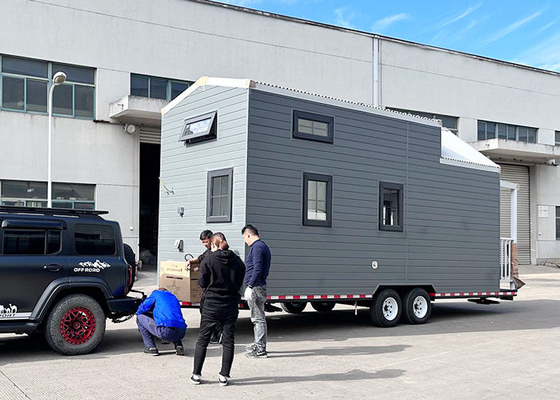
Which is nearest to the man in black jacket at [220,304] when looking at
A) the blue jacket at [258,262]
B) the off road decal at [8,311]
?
the blue jacket at [258,262]

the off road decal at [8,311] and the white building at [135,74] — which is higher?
the white building at [135,74]

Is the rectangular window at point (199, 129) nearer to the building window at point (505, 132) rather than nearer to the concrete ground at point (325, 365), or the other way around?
the concrete ground at point (325, 365)

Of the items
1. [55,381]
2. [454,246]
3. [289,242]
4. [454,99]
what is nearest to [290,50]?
[454,99]

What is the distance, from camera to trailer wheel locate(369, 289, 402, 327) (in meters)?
12.0

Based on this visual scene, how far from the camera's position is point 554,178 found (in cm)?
3538

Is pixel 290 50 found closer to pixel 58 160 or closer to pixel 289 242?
pixel 58 160

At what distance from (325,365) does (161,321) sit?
2.42 metres

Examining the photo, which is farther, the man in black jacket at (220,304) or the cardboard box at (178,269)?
the cardboard box at (178,269)

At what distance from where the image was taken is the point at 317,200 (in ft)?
37.1

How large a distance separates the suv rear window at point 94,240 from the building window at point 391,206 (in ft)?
17.3

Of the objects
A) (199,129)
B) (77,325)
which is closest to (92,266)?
(77,325)

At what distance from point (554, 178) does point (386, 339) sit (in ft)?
93.1

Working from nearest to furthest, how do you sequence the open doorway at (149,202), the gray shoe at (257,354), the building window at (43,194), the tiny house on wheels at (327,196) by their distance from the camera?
the gray shoe at (257,354), the tiny house on wheels at (327,196), the building window at (43,194), the open doorway at (149,202)

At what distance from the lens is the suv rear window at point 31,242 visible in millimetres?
8539
